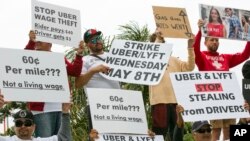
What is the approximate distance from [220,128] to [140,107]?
1.35 metres

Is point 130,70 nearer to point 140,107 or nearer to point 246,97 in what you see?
point 140,107

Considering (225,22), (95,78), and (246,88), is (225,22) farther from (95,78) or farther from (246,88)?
(95,78)

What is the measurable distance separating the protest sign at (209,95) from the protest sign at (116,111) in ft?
1.85

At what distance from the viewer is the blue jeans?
941cm

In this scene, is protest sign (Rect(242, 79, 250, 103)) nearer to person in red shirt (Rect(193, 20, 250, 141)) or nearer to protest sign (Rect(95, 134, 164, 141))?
person in red shirt (Rect(193, 20, 250, 141))

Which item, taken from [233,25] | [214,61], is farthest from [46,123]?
[233,25]

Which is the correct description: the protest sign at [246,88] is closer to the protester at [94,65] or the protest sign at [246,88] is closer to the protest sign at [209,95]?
the protest sign at [209,95]

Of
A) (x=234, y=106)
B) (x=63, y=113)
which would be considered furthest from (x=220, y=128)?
(x=63, y=113)

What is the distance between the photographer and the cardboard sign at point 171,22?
10.8 meters

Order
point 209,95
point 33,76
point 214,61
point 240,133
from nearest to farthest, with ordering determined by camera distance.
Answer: point 240,133, point 33,76, point 209,95, point 214,61

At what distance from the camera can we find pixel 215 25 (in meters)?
10.8

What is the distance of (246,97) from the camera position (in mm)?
10406

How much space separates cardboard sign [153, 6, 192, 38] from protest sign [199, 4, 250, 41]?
33 centimetres

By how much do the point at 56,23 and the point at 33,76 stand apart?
1071mm
